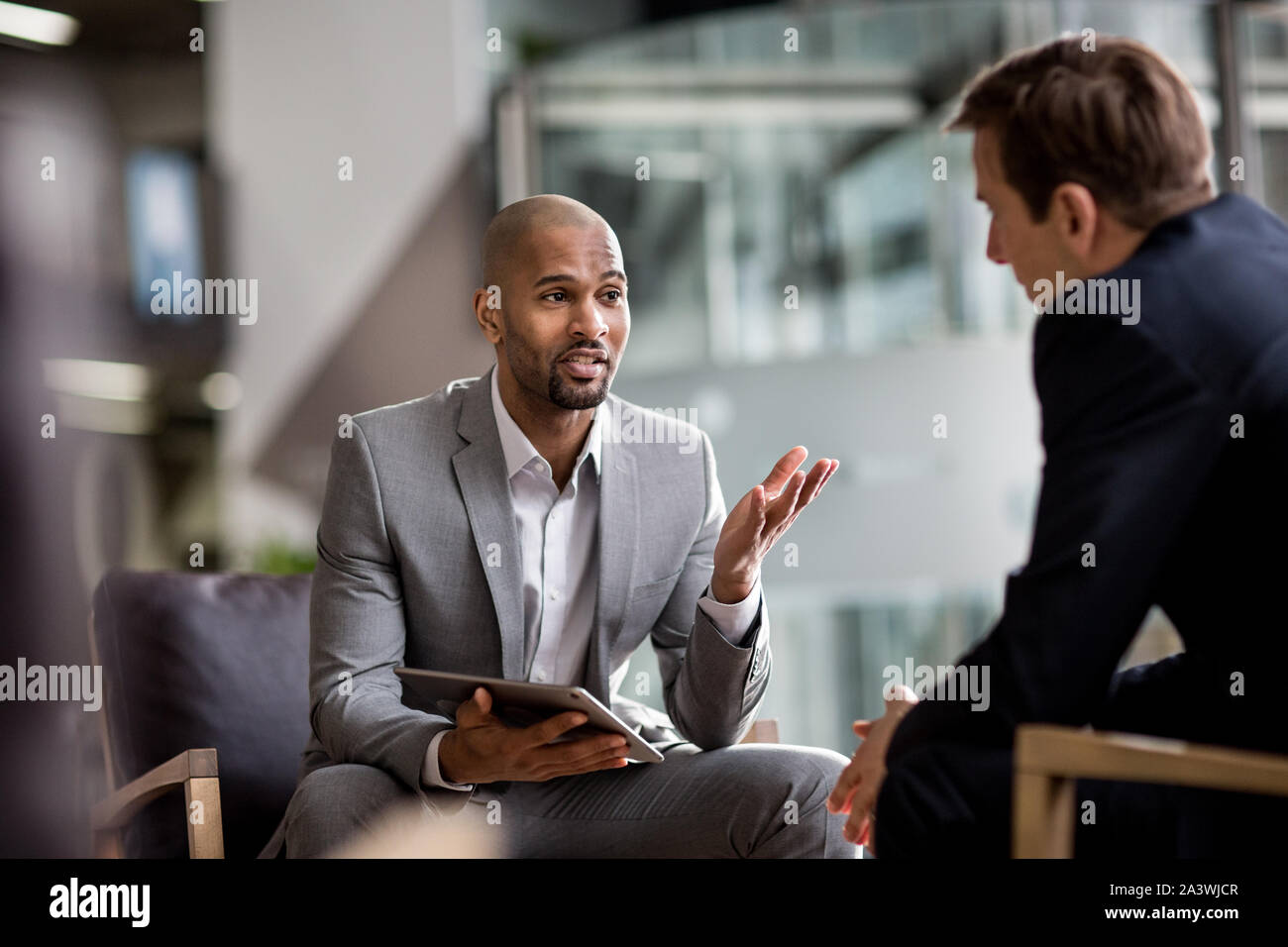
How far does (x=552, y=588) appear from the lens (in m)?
2.07

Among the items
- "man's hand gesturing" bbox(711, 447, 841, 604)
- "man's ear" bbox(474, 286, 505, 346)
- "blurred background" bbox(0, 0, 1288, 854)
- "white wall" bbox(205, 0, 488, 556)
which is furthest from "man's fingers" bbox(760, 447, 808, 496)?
"white wall" bbox(205, 0, 488, 556)

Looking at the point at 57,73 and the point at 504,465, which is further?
the point at 57,73

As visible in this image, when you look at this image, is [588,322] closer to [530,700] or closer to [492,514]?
[492,514]

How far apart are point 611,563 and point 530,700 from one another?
46 centimetres

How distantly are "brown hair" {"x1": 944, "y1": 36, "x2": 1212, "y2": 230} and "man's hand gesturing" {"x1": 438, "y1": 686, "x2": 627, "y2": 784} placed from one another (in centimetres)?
91

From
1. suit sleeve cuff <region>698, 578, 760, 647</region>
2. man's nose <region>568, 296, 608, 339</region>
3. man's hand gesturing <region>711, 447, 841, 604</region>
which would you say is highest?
man's nose <region>568, 296, 608, 339</region>

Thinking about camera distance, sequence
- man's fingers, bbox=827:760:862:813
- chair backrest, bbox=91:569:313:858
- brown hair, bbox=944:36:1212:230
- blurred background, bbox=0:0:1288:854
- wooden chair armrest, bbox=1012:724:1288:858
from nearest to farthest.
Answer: wooden chair armrest, bbox=1012:724:1288:858
brown hair, bbox=944:36:1212:230
man's fingers, bbox=827:760:862:813
chair backrest, bbox=91:569:313:858
blurred background, bbox=0:0:1288:854

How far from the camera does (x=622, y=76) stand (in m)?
6.58

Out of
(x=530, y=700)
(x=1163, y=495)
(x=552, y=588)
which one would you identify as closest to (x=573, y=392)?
(x=552, y=588)

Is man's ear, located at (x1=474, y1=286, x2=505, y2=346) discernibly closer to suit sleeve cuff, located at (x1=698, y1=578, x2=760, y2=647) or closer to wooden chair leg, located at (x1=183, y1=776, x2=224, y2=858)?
suit sleeve cuff, located at (x1=698, y1=578, x2=760, y2=647)

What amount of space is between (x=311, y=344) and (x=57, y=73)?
1.92 m

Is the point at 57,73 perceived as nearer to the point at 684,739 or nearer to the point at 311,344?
the point at 311,344

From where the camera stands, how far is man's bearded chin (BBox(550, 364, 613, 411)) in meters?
2.02
